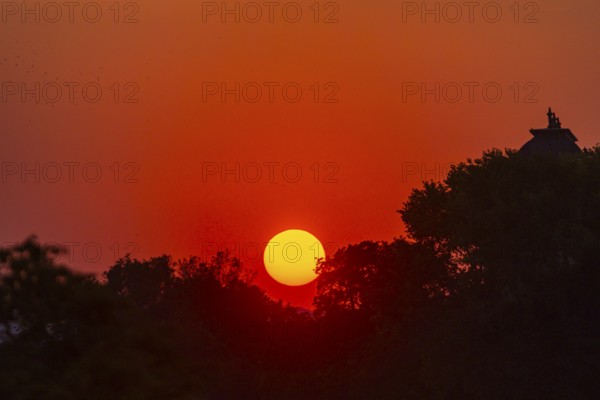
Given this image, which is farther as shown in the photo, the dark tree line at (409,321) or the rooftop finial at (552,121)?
the rooftop finial at (552,121)

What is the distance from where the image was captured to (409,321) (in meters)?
76.2

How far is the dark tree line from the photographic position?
76.3ft

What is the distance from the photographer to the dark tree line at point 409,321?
23.3m

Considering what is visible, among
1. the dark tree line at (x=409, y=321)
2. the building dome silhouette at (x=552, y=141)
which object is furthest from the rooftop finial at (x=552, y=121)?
the dark tree line at (x=409, y=321)

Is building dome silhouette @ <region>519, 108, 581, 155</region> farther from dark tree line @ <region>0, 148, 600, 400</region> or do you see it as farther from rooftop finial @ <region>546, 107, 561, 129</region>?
dark tree line @ <region>0, 148, 600, 400</region>

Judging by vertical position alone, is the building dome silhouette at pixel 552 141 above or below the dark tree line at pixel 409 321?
above

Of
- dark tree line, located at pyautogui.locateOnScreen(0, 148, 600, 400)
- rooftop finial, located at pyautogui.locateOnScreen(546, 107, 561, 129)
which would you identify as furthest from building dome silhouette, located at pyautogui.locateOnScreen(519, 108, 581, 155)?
dark tree line, located at pyautogui.locateOnScreen(0, 148, 600, 400)

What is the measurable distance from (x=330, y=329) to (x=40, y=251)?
260 feet

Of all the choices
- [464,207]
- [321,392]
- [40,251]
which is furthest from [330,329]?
[40,251]

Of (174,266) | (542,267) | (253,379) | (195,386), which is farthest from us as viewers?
(174,266)

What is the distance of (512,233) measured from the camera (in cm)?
6612

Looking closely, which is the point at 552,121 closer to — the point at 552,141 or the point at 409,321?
the point at 552,141

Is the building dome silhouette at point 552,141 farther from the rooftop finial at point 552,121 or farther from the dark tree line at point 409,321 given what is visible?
the dark tree line at point 409,321

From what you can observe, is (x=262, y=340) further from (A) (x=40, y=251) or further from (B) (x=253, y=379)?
(A) (x=40, y=251)
